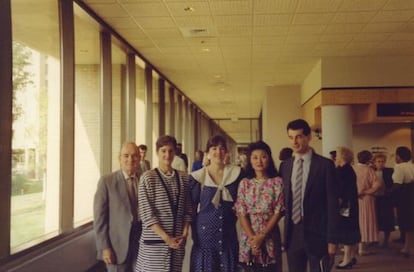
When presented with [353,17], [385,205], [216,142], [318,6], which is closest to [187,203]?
[216,142]

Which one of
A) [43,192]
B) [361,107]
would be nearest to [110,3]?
[43,192]

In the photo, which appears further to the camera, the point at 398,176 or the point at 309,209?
the point at 398,176

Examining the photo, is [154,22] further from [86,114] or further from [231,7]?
[86,114]

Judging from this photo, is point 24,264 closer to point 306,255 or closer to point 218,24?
point 306,255

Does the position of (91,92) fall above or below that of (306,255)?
above

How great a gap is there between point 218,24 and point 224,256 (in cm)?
482

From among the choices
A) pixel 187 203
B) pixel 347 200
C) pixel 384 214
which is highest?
pixel 187 203

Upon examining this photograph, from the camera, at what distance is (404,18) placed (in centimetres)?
750

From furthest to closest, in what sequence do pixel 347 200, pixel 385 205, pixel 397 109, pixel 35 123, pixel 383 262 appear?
pixel 397 109 < pixel 385 205 < pixel 383 262 < pixel 347 200 < pixel 35 123

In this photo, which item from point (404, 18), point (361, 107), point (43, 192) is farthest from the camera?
point (361, 107)

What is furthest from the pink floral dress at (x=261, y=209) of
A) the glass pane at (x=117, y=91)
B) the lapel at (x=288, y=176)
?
the glass pane at (x=117, y=91)

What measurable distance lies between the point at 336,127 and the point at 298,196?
7.05 m

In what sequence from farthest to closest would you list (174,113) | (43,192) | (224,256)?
(174,113) < (43,192) < (224,256)

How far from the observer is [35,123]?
5.38m
